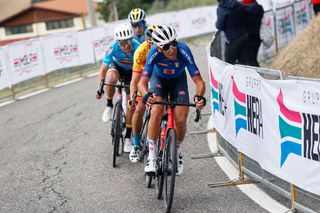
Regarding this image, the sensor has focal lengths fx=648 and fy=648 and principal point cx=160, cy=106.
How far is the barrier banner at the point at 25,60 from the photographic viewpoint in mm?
19062

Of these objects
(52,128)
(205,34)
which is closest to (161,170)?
(52,128)

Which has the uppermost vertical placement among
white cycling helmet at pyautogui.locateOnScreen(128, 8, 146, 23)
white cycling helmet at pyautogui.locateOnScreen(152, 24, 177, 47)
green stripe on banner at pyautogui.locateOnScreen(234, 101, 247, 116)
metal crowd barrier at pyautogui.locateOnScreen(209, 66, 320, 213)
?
white cycling helmet at pyautogui.locateOnScreen(128, 8, 146, 23)

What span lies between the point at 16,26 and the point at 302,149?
90.1m

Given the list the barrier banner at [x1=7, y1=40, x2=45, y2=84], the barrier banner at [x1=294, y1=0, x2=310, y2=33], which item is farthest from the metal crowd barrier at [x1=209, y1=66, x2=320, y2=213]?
the barrier banner at [x1=7, y1=40, x2=45, y2=84]

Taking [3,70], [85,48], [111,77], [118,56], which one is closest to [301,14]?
[85,48]

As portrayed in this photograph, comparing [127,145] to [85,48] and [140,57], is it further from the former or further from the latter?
[85,48]

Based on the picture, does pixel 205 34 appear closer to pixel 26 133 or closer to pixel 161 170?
pixel 26 133

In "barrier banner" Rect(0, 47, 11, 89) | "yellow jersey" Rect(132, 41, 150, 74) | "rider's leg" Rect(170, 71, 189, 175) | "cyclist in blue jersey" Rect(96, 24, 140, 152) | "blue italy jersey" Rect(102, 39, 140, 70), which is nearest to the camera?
"rider's leg" Rect(170, 71, 189, 175)

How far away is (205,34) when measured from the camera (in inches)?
1262

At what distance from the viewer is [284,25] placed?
732 inches

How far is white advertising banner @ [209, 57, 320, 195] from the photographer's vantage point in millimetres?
6039

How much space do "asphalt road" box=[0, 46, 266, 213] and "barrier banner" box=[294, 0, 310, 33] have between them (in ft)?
23.3

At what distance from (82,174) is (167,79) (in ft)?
7.45

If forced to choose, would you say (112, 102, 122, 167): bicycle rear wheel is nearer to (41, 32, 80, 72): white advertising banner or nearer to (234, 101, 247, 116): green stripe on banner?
(234, 101, 247, 116): green stripe on banner
